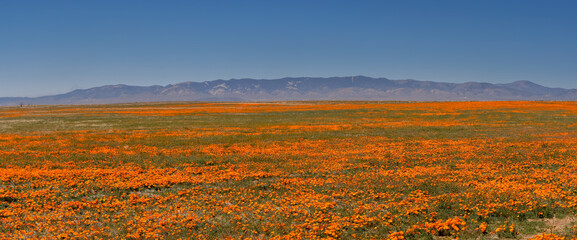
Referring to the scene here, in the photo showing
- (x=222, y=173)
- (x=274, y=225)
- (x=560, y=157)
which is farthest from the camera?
(x=560, y=157)

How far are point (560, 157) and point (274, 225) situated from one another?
1934 cm

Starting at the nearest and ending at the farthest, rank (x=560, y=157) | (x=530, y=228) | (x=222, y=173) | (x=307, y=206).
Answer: (x=530, y=228)
(x=307, y=206)
(x=222, y=173)
(x=560, y=157)

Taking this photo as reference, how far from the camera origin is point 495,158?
21.0 metres

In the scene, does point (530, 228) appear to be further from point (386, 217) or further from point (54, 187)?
point (54, 187)

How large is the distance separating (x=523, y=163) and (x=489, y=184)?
6304 mm

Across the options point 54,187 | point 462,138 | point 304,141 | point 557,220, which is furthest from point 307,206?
point 462,138

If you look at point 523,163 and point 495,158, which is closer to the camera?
point 523,163

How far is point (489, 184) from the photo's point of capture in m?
14.8

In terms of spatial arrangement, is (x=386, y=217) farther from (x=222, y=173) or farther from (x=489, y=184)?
(x=222, y=173)

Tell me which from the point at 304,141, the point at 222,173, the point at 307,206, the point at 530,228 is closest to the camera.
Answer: the point at 530,228

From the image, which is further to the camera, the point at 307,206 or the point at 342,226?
the point at 307,206

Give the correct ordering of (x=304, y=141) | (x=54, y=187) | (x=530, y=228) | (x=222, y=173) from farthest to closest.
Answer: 1. (x=304, y=141)
2. (x=222, y=173)
3. (x=54, y=187)
4. (x=530, y=228)

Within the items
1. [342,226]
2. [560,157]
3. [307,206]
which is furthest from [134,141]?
[560,157]

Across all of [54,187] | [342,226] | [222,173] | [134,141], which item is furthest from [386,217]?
[134,141]
